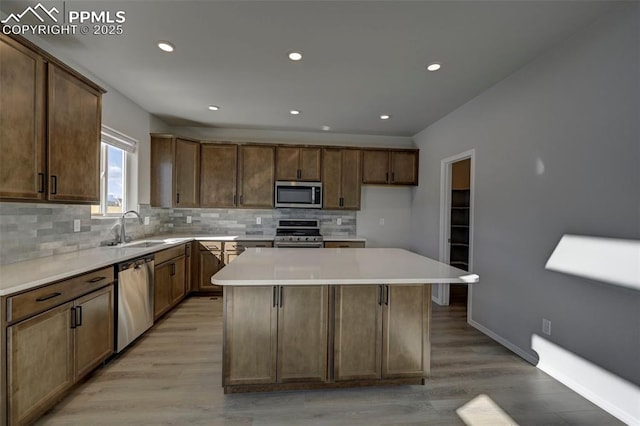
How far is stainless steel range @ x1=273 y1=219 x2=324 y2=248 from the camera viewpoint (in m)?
4.31

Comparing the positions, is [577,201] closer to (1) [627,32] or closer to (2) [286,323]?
(1) [627,32]

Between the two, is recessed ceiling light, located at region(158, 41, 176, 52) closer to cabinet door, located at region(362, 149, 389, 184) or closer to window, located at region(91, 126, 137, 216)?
window, located at region(91, 126, 137, 216)

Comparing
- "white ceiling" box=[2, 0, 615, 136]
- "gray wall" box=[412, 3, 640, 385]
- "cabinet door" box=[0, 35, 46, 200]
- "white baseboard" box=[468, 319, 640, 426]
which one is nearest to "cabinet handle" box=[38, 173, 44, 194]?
"cabinet door" box=[0, 35, 46, 200]

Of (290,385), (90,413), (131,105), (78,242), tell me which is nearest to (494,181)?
(290,385)

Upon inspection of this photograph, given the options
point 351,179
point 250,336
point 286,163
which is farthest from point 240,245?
point 250,336

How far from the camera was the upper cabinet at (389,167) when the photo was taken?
4.70 m

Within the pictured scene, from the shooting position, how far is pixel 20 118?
5.68 feet

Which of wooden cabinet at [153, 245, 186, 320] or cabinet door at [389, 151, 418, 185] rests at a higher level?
cabinet door at [389, 151, 418, 185]

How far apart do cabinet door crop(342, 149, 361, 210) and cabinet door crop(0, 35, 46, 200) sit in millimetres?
3583

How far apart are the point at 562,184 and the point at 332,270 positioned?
1928mm

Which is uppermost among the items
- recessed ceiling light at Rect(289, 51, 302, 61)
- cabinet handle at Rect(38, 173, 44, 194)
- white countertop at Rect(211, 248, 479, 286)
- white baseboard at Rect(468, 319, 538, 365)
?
recessed ceiling light at Rect(289, 51, 302, 61)

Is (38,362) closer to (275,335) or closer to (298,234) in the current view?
(275,335)

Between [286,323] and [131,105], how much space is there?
3444 millimetres

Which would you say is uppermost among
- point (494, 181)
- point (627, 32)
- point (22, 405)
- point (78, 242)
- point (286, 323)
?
point (627, 32)
